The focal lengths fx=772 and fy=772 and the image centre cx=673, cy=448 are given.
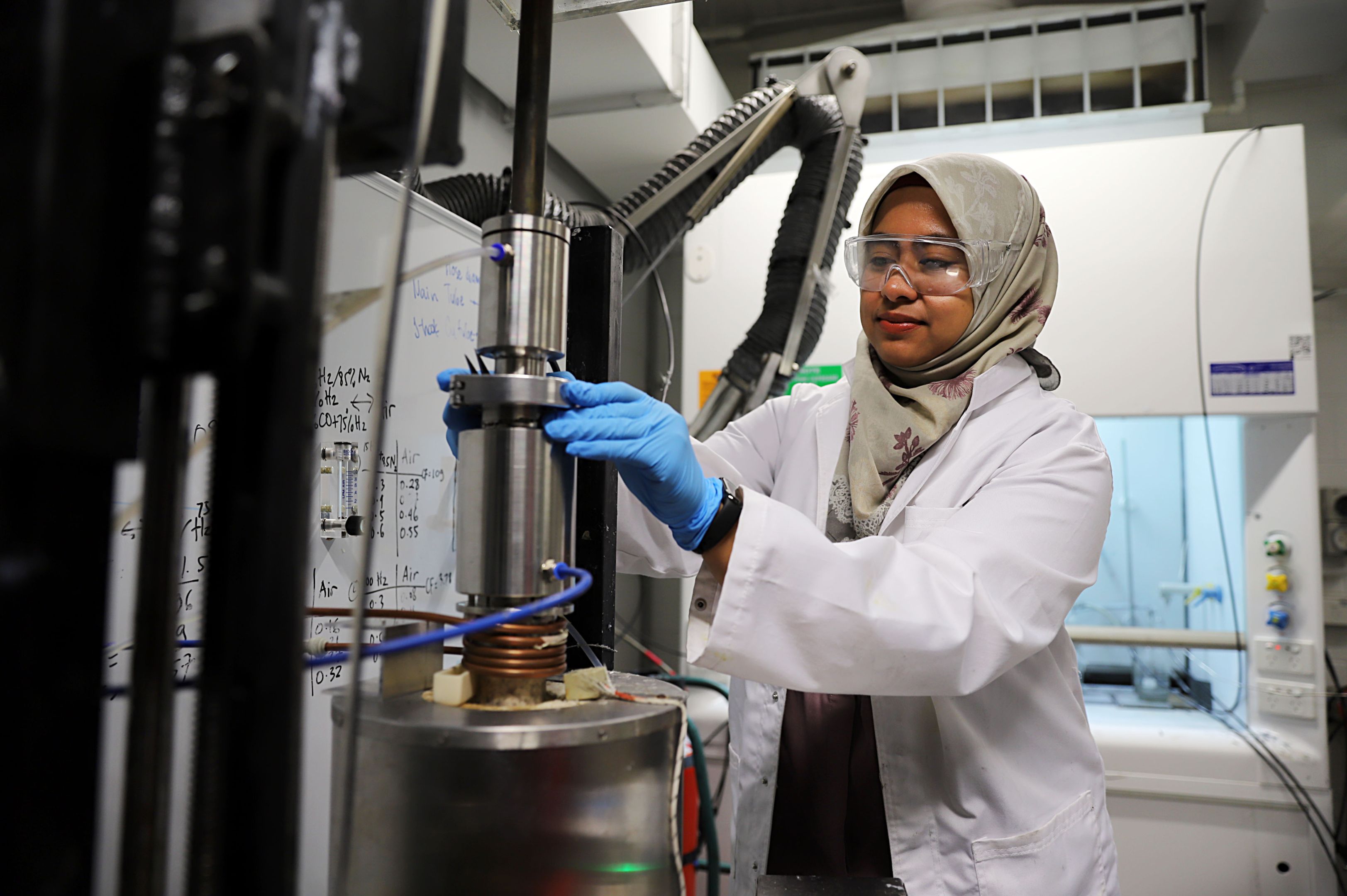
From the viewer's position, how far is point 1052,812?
3.08ft

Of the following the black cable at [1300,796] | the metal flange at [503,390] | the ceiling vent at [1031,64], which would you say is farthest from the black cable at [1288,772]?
the metal flange at [503,390]

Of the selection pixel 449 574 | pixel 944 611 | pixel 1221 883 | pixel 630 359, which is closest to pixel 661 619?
pixel 630 359

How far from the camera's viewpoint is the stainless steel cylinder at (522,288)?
52 cm

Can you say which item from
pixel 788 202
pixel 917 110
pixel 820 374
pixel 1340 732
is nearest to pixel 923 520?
pixel 788 202

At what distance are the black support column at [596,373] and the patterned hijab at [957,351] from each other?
A: 0.45 metres

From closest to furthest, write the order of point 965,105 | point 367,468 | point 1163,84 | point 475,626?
point 475,626 → point 367,468 → point 1163,84 → point 965,105

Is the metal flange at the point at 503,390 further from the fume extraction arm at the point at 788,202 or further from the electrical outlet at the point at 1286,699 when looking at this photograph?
the electrical outlet at the point at 1286,699

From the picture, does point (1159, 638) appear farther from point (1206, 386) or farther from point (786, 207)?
point (786, 207)

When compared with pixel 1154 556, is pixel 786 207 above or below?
above

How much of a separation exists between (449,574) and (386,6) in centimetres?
122

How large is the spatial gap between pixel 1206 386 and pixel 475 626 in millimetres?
1958

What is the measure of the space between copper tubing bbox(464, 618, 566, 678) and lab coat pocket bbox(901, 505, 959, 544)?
0.54 metres

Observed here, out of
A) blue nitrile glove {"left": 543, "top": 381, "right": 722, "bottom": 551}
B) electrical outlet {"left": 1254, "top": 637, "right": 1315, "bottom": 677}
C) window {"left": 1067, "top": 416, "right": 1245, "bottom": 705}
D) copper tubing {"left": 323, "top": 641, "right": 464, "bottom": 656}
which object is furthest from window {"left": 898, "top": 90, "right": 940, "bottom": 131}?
copper tubing {"left": 323, "top": 641, "right": 464, "bottom": 656}

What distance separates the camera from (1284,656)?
182 cm
